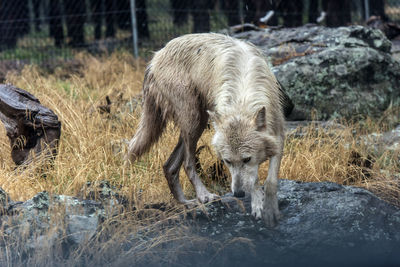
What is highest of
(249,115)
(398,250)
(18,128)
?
(249,115)

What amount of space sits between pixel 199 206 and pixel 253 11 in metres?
8.39

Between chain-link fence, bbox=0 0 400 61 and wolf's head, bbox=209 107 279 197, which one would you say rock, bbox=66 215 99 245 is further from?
chain-link fence, bbox=0 0 400 61

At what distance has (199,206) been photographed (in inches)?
167

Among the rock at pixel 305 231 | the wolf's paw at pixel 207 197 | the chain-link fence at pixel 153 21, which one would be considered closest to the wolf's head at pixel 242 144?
the rock at pixel 305 231

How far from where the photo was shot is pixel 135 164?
5273 mm

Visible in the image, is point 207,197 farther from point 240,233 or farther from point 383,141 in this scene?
point 383,141

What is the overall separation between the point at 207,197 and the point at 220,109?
901 mm

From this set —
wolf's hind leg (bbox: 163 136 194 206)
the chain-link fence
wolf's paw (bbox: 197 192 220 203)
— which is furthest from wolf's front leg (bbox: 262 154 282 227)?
the chain-link fence

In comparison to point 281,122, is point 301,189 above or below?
below

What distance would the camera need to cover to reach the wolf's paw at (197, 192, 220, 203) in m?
4.51

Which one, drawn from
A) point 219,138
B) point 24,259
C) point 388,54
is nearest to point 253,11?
point 388,54

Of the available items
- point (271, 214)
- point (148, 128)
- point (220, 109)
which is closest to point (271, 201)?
point (271, 214)

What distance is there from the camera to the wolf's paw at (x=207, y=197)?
177 inches

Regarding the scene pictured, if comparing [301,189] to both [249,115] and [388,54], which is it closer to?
[249,115]
